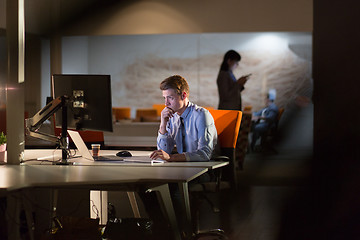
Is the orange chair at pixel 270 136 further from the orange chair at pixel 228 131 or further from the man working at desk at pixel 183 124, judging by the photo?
the man working at desk at pixel 183 124

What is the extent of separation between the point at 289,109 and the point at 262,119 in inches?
21.1

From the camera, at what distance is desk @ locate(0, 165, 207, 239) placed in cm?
272

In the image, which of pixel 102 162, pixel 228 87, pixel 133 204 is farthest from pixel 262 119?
pixel 102 162

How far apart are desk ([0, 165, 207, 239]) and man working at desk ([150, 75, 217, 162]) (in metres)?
0.54

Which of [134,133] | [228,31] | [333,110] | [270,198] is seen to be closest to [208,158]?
[333,110]

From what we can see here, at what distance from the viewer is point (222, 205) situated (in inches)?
227

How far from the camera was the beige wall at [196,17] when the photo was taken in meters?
8.89

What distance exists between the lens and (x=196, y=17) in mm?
9242

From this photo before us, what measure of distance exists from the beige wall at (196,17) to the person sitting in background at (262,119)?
1.39 m

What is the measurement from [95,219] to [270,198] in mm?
2964

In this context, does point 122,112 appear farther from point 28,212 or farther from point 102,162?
point 28,212

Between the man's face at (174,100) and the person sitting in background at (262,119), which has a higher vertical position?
the man's face at (174,100)

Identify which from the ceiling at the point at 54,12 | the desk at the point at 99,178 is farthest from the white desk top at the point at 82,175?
the ceiling at the point at 54,12

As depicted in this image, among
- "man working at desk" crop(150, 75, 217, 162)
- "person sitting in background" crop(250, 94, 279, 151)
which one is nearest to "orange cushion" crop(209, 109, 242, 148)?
"man working at desk" crop(150, 75, 217, 162)
